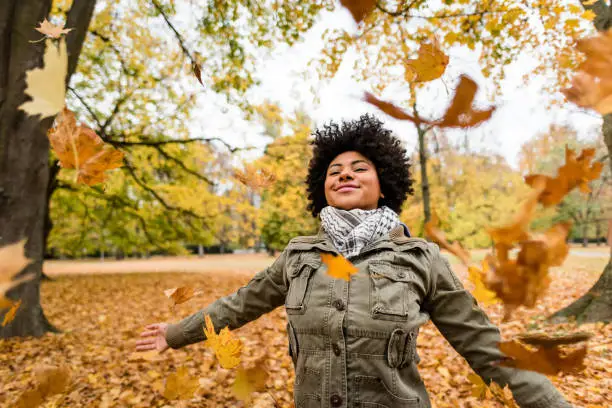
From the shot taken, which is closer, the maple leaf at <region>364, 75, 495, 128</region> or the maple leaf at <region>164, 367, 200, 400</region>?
the maple leaf at <region>364, 75, 495, 128</region>

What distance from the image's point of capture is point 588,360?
3385mm

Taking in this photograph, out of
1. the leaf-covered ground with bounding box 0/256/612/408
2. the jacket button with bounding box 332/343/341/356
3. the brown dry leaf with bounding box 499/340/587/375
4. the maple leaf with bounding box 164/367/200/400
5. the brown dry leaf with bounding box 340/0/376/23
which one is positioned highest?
the brown dry leaf with bounding box 340/0/376/23

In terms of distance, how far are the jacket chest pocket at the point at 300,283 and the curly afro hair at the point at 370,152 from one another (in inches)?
22.5

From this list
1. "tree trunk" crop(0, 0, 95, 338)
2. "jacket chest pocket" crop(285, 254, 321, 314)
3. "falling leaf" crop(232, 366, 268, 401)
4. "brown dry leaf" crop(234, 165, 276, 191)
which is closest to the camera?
"jacket chest pocket" crop(285, 254, 321, 314)

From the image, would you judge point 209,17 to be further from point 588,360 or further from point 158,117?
point 588,360

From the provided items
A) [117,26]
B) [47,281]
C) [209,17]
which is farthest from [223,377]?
[47,281]

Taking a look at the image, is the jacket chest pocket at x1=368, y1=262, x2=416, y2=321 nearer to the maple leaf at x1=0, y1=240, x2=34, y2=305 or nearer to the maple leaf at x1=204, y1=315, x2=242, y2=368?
the maple leaf at x1=204, y1=315, x2=242, y2=368

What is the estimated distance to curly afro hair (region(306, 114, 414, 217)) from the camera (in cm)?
185

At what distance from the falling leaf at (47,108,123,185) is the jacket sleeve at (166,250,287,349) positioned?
784 mm

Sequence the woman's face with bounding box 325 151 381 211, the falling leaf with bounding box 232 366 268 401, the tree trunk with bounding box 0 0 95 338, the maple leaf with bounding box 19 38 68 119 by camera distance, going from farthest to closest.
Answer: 1. the tree trunk with bounding box 0 0 95 338
2. the falling leaf with bounding box 232 366 268 401
3. the woman's face with bounding box 325 151 381 211
4. the maple leaf with bounding box 19 38 68 119

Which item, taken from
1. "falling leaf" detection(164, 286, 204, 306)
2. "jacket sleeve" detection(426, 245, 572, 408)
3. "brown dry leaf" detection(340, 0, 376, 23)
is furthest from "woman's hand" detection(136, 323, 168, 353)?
"brown dry leaf" detection(340, 0, 376, 23)

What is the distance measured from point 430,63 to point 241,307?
4.27ft

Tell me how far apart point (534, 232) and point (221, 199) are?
878 cm

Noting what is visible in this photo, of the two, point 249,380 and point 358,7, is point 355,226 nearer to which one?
point 358,7
